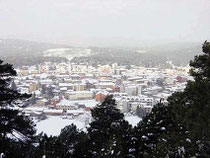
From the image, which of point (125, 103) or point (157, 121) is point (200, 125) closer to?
point (157, 121)

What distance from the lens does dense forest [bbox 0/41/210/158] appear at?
395cm

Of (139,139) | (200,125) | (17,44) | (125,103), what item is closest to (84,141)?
(139,139)

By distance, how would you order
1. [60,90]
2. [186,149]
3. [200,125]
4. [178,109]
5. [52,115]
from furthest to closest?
1. [60,90]
2. [52,115]
3. [178,109]
4. [186,149]
5. [200,125]

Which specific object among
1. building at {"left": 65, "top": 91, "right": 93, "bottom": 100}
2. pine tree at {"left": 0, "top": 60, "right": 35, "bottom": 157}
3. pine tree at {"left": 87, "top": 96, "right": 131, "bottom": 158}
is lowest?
building at {"left": 65, "top": 91, "right": 93, "bottom": 100}

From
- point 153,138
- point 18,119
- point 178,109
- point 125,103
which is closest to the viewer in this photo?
point 178,109

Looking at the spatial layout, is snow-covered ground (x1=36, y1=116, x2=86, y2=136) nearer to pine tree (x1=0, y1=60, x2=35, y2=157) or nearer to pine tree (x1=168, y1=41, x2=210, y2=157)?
pine tree (x1=0, y1=60, x2=35, y2=157)

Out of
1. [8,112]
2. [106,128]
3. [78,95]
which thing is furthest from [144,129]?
[78,95]

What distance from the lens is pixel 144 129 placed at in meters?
5.92

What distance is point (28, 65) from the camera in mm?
81062

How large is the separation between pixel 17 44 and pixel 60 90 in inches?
4000

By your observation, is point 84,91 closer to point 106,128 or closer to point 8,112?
point 106,128

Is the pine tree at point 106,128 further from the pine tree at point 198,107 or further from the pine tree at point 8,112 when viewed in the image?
the pine tree at point 198,107

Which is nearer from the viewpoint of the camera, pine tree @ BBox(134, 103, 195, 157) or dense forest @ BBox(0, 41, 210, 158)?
dense forest @ BBox(0, 41, 210, 158)

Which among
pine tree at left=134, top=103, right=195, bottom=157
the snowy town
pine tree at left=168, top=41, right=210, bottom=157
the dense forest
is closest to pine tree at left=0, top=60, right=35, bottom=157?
Answer: the dense forest
